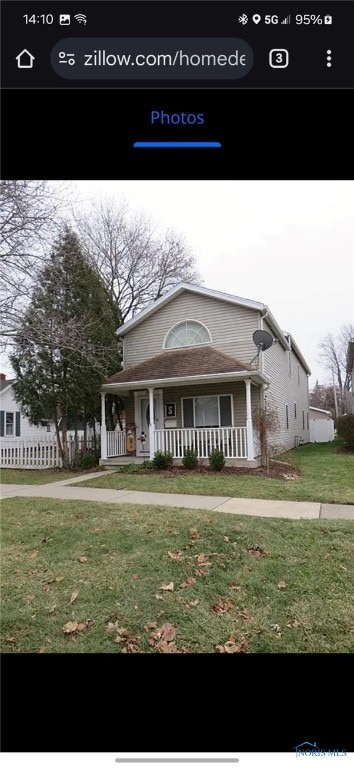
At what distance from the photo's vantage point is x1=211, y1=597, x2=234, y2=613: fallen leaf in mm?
2639

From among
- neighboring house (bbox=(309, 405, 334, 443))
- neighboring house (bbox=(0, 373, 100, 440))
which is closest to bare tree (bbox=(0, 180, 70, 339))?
neighboring house (bbox=(0, 373, 100, 440))

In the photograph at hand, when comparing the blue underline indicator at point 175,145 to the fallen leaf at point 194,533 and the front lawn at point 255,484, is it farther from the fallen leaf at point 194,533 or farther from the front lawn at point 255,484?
the front lawn at point 255,484

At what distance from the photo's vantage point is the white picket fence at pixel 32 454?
12.6 meters

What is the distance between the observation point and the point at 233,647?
220 centimetres

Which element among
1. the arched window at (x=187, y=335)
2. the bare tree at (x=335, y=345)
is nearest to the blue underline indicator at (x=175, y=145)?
the bare tree at (x=335, y=345)

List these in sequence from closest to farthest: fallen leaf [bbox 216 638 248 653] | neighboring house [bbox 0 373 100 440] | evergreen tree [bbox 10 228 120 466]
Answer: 1. fallen leaf [bbox 216 638 248 653]
2. evergreen tree [bbox 10 228 120 466]
3. neighboring house [bbox 0 373 100 440]

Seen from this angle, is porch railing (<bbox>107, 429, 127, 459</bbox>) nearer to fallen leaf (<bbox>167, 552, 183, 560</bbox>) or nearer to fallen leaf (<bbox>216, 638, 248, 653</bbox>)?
fallen leaf (<bbox>167, 552, 183, 560</bbox>)

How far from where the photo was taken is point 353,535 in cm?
397

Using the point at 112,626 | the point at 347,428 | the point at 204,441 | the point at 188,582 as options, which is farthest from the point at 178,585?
the point at 347,428

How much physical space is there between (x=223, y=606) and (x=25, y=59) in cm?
312

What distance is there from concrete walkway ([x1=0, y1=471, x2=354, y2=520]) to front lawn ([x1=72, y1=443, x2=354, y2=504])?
374 millimetres

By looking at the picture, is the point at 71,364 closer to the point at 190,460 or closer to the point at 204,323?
the point at 204,323

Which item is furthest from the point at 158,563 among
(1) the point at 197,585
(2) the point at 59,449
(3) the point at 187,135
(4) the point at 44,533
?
(2) the point at 59,449

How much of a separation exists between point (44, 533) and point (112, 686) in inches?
137
